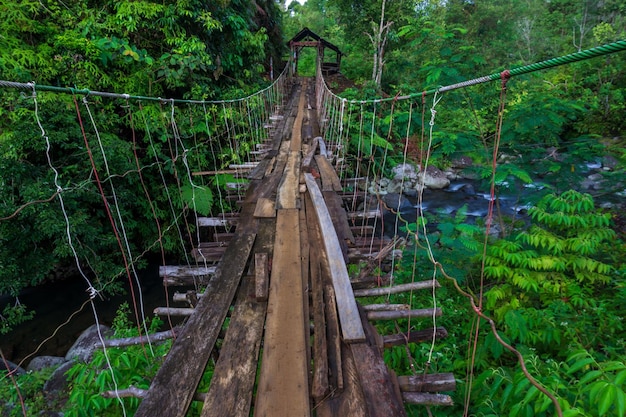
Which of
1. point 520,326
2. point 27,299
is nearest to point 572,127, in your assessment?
point 520,326

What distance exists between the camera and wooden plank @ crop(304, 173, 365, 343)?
1365mm

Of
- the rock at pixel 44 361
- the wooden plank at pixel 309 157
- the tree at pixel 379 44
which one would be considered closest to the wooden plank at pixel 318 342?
the wooden plank at pixel 309 157

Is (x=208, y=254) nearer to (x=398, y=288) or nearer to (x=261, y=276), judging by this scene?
(x=261, y=276)

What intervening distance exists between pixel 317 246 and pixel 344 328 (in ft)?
2.27

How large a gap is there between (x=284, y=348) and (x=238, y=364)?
192 mm

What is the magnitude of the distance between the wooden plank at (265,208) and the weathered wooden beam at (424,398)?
5.16 ft

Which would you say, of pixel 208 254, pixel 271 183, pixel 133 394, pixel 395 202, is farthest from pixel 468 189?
pixel 133 394

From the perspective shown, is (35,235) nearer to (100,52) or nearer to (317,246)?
(100,52)

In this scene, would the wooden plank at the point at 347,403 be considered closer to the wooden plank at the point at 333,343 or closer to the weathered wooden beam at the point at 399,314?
the wooden plank at the point at 333,343

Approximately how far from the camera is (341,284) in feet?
5.33

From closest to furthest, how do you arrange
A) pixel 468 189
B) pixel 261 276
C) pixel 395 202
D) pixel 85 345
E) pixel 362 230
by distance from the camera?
pixel 261 276
pixel 362 230
pixel 85 345
pixel 395 202
pixel 468 189

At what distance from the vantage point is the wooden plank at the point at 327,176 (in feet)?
9.52

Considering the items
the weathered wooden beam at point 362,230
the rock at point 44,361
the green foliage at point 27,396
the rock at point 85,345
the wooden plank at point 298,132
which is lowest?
the rock at point 44,361

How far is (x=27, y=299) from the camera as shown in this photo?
4.51 metres
